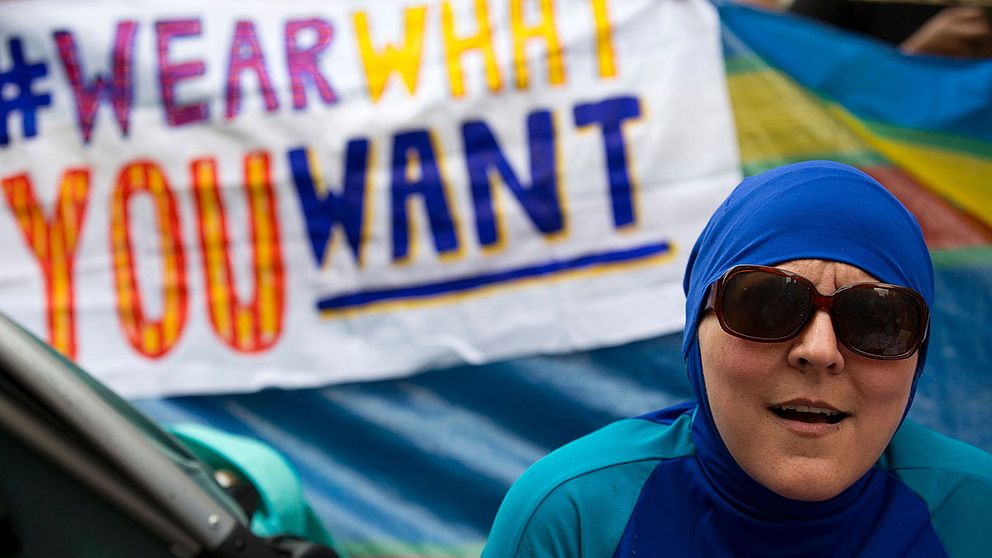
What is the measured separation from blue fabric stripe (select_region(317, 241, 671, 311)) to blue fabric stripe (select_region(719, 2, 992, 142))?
2.15 feet

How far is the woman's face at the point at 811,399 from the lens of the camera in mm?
1440

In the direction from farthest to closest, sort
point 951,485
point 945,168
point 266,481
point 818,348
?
1. point 945,168
2. point 266,481
3. point 951,485
4. point 818,348

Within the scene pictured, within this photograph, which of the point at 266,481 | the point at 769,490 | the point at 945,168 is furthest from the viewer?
the point at 945,168

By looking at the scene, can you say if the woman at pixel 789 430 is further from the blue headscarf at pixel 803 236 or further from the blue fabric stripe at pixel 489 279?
the blue fabric stripe at pixel 489 279

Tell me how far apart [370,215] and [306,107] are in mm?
369

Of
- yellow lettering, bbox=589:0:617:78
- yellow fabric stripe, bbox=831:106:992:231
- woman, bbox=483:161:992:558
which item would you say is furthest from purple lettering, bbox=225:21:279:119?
woman, bbox=483:161:992:558

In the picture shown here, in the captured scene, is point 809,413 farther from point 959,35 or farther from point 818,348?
point 959,35

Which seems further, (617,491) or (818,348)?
(617,491)

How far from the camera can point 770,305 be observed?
144cm

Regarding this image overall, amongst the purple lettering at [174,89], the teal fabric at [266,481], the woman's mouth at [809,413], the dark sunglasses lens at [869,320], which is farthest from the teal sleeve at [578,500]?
the purple lettering at [174,89]

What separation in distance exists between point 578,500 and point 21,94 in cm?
252

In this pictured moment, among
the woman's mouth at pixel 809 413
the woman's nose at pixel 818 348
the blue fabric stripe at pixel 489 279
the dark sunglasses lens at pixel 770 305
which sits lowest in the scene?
the blue fabric stripe at pixel 489 279

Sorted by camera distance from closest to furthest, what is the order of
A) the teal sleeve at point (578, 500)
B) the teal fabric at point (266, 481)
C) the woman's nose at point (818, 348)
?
the woman's nose at point (818, 348) < the teal sleeve at point (578, 500) < the teal fabric at point (266, 481)

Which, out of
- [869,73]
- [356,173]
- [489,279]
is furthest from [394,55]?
[869,73]
